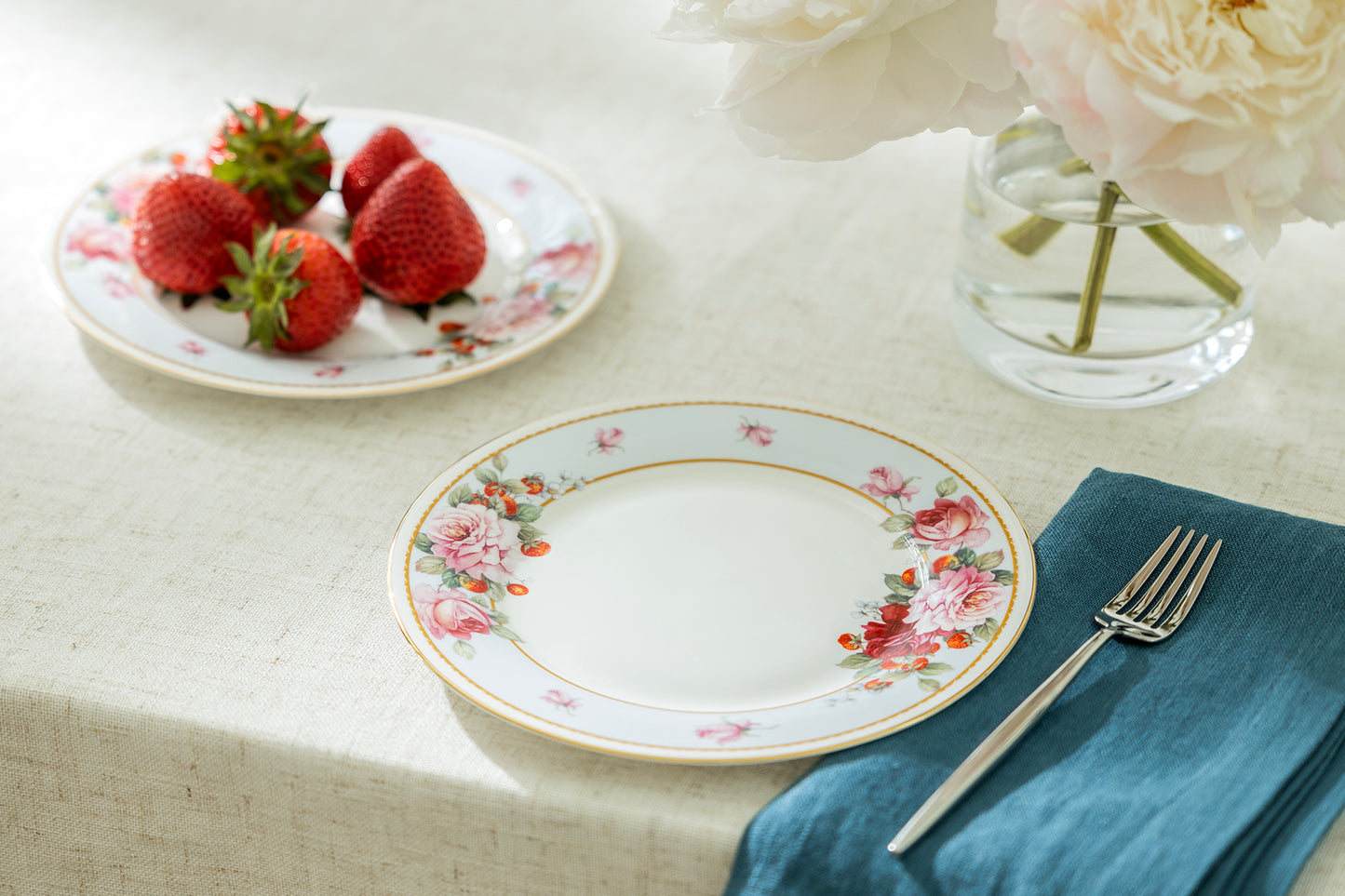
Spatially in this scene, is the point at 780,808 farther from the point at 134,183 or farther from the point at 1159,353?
the point at 134,183

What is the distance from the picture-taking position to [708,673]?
620 mm

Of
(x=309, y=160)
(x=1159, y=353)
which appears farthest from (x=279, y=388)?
(x=1159, y=353)

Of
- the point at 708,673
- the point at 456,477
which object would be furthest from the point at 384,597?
the point at 708,673

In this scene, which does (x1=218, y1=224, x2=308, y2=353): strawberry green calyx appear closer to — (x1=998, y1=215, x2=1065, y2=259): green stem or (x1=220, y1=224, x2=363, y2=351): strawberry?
(x1=220, y1=224, x2=363, y2=351): strawberry

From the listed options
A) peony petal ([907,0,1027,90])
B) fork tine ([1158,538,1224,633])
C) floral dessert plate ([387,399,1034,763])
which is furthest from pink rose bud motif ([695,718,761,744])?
peony petal ([907,0,1027,90])

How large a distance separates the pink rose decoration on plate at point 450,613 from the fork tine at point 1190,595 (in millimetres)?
340

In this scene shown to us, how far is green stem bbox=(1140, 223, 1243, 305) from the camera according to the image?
762mm

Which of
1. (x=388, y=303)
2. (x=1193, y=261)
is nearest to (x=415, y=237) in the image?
(x=388, y=303)

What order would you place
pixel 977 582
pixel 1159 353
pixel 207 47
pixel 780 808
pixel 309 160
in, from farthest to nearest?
pixel 207 47 < pixel 309 160 < pixel 1159 353 < pixel 977 582 < pixel 780 808

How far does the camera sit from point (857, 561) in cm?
69

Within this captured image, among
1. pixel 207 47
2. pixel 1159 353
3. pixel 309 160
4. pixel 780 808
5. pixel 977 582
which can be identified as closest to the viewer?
pixel 780 808

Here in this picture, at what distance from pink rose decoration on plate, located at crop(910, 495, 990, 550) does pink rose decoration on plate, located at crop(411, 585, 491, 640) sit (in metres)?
0.24

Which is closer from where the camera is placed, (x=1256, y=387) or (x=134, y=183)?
(x=1256, y=387)

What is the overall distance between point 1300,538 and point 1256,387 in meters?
0.21
